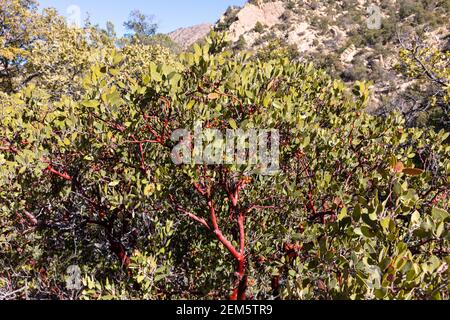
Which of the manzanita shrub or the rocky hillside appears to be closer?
the manzanita shrub

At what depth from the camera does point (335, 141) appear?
4.11 meters

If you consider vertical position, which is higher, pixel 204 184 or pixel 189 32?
pixel 189 32

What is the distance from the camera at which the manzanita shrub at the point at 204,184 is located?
311 centimetres

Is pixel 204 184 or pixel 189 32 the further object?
pixel 189 32

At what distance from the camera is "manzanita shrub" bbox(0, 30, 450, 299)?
3111 mm

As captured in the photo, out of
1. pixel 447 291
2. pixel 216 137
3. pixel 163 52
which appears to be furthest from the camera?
pixel 163 52

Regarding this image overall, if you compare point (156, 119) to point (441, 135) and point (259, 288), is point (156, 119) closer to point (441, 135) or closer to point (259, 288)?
point (259, 288)

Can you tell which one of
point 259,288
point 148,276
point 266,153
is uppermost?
point 266,153

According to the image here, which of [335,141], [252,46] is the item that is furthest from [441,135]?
[252,46]

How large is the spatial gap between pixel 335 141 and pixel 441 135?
179 centimetres

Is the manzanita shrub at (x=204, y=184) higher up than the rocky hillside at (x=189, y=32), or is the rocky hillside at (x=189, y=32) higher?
the rocky hillside at (x=189, y=32)

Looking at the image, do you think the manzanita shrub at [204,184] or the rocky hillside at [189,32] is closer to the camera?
the manzanita shrub at [204,184]

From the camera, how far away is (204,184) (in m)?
3.52

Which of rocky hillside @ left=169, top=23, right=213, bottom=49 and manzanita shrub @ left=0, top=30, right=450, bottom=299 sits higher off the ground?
rocky hillside @ left=169, top=23, right=213, bottom=49
